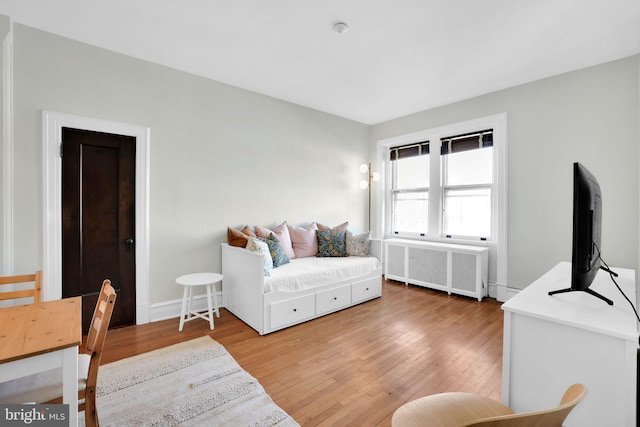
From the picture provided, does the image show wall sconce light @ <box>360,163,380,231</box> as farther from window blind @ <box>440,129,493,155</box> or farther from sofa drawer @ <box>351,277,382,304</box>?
sofa drawer @ <box>351,277,382,304</box>

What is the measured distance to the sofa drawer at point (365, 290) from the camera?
353 cm

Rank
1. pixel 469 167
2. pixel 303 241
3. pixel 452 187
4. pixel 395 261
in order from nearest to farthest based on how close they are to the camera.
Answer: pixel 303 241, pixel 469 167, pixel 452 187, pixel 395 261

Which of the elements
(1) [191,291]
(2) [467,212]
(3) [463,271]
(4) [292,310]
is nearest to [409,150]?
(2) [467,212]

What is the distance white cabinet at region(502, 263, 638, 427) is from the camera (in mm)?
1027

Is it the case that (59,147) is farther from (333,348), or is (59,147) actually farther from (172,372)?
(333,348)

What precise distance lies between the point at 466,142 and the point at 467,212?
1.01m

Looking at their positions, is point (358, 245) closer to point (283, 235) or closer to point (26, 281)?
point (283, 235)

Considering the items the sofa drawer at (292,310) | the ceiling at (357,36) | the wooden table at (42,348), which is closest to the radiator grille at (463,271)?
the sofa drawer at (292,310)

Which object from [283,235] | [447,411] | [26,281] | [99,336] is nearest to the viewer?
[447,411]

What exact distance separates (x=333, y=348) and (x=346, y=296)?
0.97 m

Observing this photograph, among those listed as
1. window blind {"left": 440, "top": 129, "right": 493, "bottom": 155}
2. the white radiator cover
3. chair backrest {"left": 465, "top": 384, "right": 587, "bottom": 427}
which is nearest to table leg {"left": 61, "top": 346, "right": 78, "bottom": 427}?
chair backrest {"left": 465, "top": 384, "right": 587, "bottom": 427}

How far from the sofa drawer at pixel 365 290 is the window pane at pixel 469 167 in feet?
6.32

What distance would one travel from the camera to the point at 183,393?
6.18ft

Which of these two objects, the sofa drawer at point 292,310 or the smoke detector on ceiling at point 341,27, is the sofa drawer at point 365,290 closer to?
the sofa drawer at point 292,310
